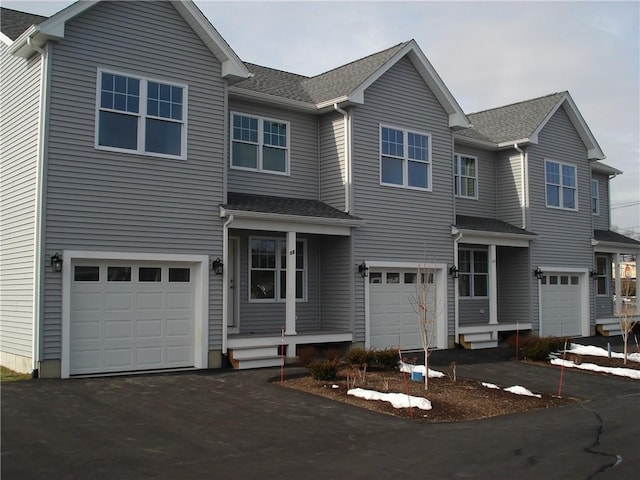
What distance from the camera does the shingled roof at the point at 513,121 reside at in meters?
22.2

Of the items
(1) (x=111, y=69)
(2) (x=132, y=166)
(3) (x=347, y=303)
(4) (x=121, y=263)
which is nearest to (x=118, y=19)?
(1) (x=111, y=69)

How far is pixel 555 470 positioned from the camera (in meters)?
7.59

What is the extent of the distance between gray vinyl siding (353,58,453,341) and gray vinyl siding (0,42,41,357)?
25.3 feet

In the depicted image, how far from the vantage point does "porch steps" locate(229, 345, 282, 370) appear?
47.3ft

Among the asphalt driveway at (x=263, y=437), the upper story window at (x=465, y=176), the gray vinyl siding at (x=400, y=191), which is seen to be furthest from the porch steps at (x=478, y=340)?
the asphalt driveway at (x=263, y=437)

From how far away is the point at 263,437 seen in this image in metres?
8.87

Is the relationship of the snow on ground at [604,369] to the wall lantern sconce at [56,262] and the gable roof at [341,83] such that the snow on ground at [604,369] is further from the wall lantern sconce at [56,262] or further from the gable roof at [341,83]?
the wall lantern sconce at [56,262]

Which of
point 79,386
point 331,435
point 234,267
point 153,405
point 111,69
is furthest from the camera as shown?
point 234,267

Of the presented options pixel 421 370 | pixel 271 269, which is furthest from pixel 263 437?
pixel 271 269

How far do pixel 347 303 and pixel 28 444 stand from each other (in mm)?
10017

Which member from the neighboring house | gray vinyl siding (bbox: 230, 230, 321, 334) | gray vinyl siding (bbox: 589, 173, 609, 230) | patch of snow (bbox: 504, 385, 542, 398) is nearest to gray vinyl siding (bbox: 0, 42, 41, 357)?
the neighboring house

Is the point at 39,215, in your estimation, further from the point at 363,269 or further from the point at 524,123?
the point at 524,123

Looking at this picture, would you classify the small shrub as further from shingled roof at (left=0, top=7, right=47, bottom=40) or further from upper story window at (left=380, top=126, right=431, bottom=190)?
shingled roof at (left=0, top=7, right=47, bottom=40)

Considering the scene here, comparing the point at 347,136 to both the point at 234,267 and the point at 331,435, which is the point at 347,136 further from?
the point at 331,435
